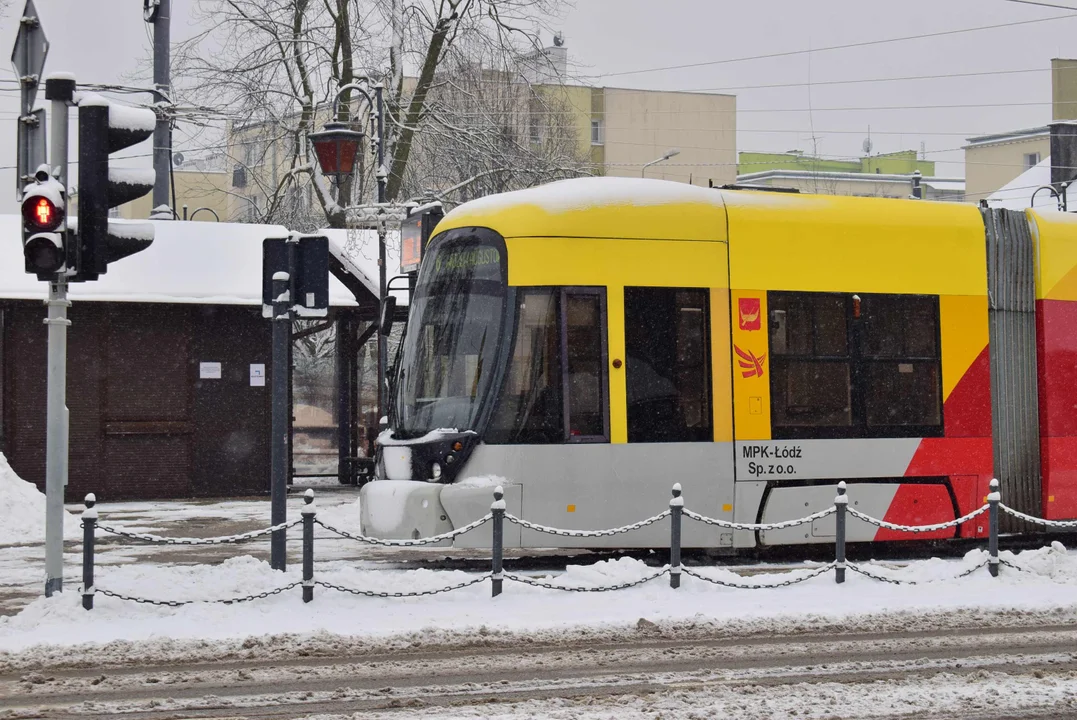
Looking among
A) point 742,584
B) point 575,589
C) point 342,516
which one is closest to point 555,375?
point 575,589

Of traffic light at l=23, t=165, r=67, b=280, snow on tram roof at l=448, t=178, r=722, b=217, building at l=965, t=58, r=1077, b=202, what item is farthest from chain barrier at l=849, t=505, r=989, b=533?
building at l=965, t=58, r=1077, b=202

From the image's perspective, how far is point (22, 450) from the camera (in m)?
21.1

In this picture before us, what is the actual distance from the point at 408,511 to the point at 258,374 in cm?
1024

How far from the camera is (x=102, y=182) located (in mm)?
10570

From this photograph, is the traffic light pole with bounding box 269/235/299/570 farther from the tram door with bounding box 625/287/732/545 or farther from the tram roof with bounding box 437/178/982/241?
the tram door with bounding box 625/287/732/545

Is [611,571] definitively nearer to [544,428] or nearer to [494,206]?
[544,428]

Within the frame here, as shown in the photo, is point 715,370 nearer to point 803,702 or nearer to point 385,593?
point 385,593

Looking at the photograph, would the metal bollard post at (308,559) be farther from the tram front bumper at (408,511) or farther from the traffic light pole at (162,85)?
the traffic light pole at (162,85)

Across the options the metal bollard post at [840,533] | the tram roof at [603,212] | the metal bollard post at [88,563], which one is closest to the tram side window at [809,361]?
the tram roof at [603,212]

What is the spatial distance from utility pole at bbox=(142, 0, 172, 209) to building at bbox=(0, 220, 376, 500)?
154 cm

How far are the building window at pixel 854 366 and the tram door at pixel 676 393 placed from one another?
732 millimetres

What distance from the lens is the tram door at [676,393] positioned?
13.4m

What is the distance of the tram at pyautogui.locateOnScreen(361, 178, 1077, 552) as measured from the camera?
13.1m

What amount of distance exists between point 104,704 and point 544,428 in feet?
19.2
